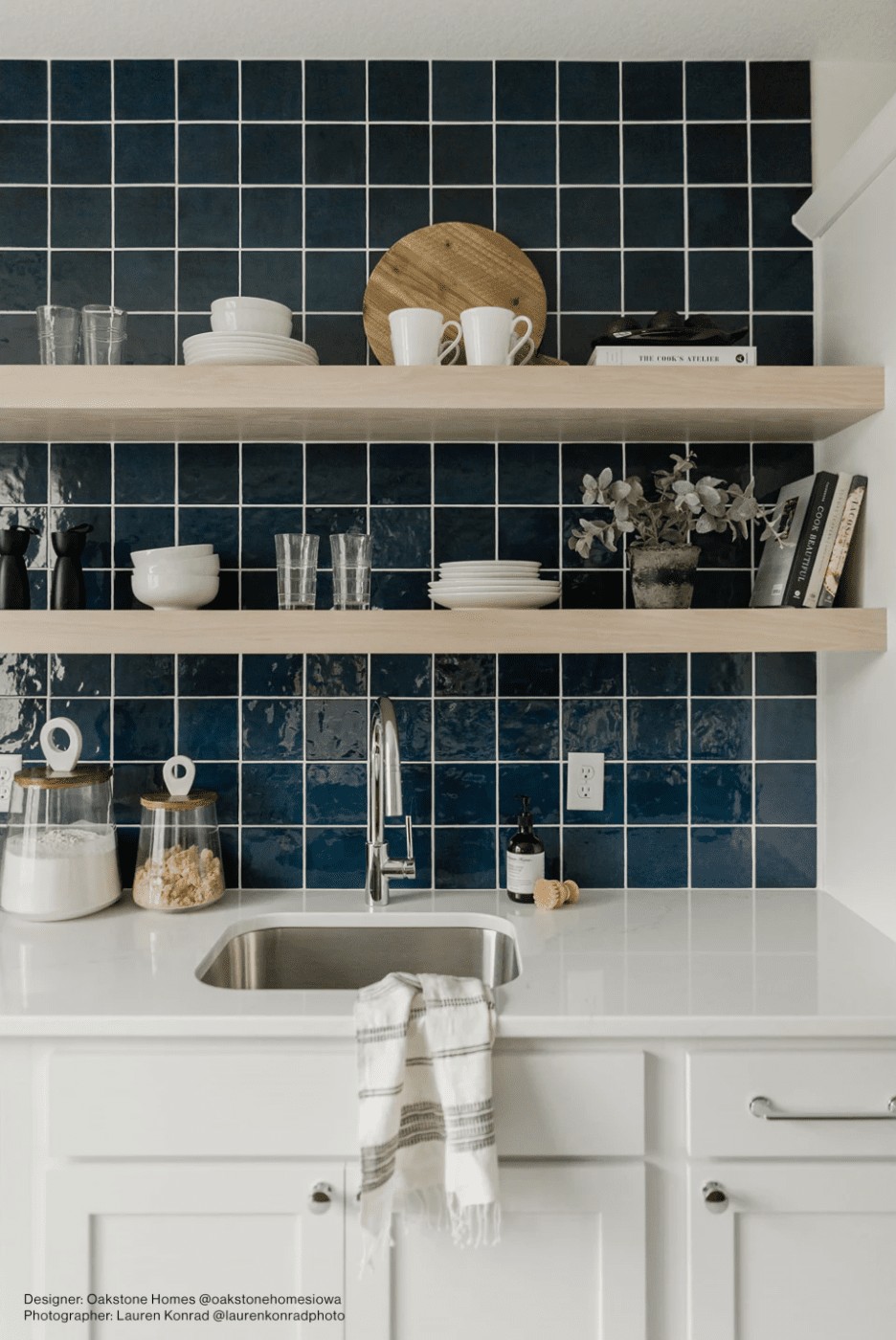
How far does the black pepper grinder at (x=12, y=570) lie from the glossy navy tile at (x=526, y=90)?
1205 millimetres

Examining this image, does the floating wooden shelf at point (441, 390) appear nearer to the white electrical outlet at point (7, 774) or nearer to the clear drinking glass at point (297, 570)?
the clear drinking glass at point (297, 570)

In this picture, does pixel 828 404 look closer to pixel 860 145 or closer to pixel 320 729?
pixel 860 145

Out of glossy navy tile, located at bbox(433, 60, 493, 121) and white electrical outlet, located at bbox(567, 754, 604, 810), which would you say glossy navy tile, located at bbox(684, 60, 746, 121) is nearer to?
glossy navy tile, located at bbox(433, 60, 493, 121)

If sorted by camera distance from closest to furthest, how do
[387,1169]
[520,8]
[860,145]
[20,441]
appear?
Result: [387,1169] → [860,145] → [520,8] → [20,441]

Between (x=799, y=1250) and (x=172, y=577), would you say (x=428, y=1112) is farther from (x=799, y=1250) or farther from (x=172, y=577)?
(x=172, y=577)

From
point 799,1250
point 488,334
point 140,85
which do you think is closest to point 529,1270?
point 799,1250

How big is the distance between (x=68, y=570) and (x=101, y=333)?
42cm

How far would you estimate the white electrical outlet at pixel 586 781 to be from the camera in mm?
1901

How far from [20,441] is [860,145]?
5.10 feet

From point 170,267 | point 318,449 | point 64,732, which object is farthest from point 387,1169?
point 170,267

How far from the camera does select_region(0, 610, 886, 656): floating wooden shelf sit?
1.61m

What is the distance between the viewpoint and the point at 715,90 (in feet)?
6.20

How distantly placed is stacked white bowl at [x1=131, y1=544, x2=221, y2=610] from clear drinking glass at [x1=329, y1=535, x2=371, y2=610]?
0.78ft

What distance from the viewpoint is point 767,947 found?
1.56 metres
